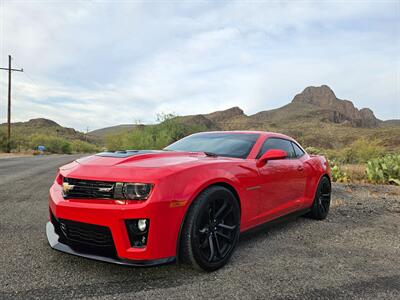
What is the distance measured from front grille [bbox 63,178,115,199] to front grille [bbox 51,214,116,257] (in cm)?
23

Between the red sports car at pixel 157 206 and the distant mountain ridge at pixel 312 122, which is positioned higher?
the distant mountain ridge at pixel 312 122

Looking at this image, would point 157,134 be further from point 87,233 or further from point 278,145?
point 87,233

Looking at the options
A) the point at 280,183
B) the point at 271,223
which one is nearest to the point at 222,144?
the point at 280,183

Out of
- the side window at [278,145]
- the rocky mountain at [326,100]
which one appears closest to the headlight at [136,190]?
the side window at [278,145]

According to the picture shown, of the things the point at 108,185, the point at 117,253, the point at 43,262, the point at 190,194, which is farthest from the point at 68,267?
the point at 190,194

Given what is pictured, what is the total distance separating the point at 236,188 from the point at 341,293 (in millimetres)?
1273

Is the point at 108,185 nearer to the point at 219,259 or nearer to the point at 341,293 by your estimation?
the point at 219,259

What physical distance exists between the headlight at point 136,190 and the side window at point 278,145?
167 centimetres

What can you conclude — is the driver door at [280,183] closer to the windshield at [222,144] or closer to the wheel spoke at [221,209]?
the windshield at [222,144]

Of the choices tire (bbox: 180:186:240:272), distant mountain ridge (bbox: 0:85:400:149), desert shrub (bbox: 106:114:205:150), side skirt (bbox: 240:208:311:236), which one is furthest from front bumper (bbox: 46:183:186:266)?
distant mountain ridge (bbox: 0:85:400:149)

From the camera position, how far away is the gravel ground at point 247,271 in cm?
262

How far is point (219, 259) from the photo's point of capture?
3.09 metres

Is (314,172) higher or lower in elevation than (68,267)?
higher

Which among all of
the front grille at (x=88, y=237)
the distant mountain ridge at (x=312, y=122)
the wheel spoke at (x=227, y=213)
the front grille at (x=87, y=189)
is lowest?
the front grille at (x=88, y=237)
